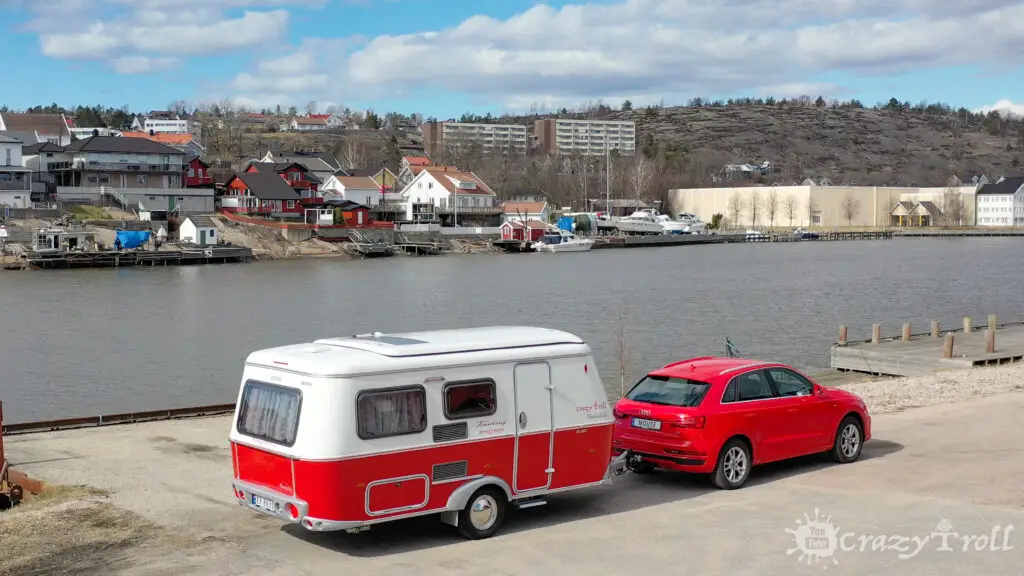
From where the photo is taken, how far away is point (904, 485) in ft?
42.4

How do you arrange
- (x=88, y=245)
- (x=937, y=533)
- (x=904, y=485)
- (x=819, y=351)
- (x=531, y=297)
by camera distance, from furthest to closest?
(x=88, y=245), (x=531, y=297), (x=819, y=351), (x=904, y=485), (x=937, y=533)

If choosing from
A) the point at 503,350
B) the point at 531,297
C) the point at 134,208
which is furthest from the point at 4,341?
the point at 134,208

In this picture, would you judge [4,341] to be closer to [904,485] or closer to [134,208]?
[904,485]

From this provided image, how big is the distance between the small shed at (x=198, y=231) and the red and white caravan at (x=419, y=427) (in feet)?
285

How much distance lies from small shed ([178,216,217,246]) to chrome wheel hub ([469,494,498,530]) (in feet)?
286

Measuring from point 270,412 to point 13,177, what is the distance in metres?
95.6

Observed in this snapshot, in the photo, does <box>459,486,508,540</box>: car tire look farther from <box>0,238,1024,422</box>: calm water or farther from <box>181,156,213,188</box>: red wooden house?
<box>181,156,213,188</box>: red wooden house

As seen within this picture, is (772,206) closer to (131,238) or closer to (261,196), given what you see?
(261,196)

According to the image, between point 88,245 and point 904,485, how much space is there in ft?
280

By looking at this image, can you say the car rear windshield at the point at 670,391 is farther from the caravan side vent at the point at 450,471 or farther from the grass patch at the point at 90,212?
the grass patch at the point at 90,212

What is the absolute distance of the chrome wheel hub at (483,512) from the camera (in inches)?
429

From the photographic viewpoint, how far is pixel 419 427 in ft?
34.5

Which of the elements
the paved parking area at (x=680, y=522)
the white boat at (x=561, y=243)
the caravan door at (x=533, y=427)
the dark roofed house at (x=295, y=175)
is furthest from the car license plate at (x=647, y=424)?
the white boat at (x=561, y=243)

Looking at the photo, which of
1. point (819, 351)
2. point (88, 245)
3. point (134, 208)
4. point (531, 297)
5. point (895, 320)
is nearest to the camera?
point (819, 351)
